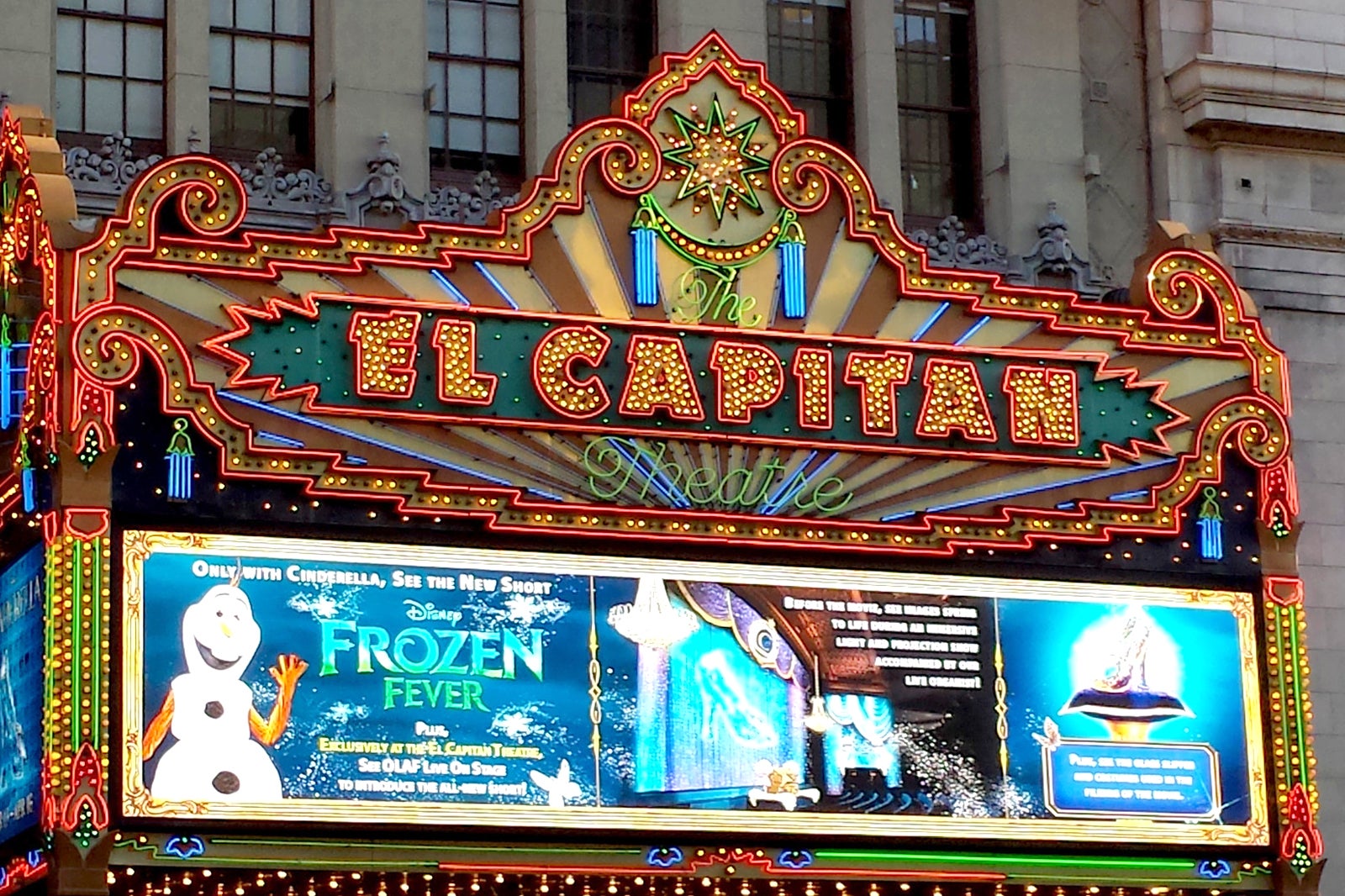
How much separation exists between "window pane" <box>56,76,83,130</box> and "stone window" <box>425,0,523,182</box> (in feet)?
10.4

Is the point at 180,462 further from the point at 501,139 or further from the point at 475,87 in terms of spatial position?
the point at 475,87

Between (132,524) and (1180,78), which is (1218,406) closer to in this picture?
(1180,78)

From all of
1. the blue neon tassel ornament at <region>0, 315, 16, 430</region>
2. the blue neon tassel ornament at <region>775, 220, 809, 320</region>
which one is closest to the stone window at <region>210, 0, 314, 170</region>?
the blue neon tassel ornament at <region>0, 315, 16, 430</region>

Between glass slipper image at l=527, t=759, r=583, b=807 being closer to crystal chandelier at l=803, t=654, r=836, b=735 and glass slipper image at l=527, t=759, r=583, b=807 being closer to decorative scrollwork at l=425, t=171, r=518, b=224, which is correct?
crystal chandelier at l=803, t=654, r=836, b=735

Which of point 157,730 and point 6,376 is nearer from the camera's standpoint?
point 157,730

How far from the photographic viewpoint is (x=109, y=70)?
89.2ft

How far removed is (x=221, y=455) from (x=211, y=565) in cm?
83

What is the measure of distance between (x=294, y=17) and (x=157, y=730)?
8515mm

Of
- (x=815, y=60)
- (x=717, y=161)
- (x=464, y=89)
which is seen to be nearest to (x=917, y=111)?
(x=815, y=60)

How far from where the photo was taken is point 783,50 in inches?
1176

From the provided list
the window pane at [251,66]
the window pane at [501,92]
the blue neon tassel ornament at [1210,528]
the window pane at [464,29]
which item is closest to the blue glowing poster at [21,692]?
the window pane at [251,66]

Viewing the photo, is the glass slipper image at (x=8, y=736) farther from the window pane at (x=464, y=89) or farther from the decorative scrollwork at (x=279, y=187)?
the window pane at (x=464, y=89)

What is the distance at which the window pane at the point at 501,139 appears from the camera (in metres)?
28.5

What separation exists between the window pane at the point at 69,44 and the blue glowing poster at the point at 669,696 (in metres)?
6.36
